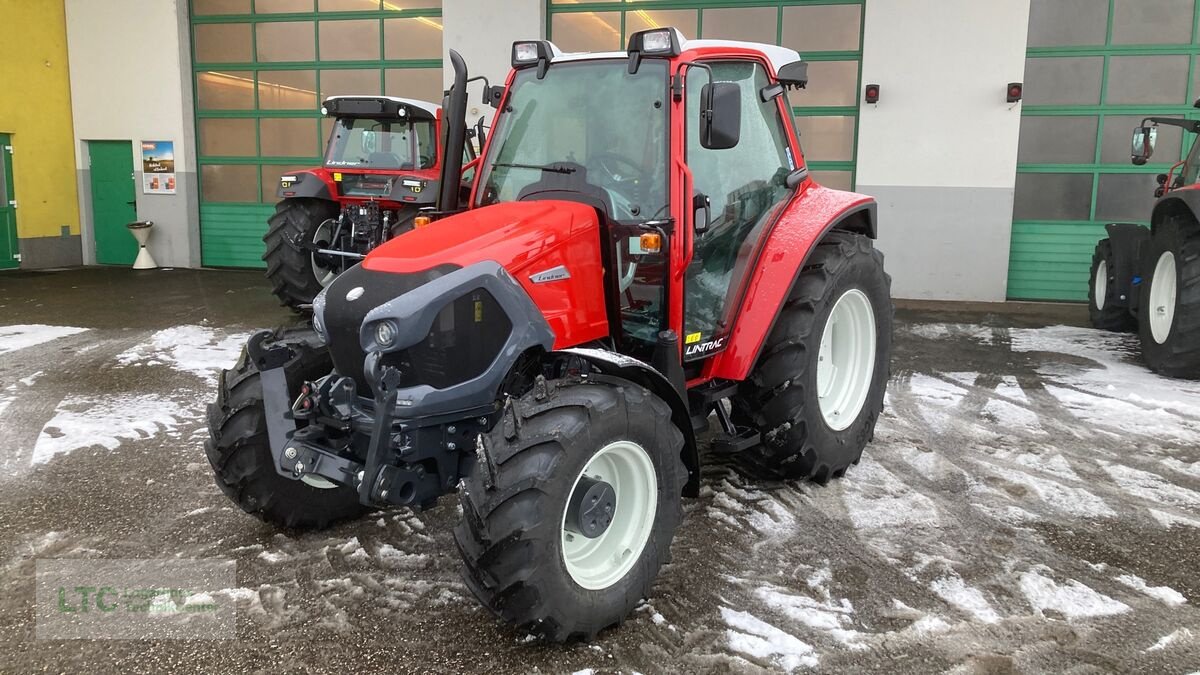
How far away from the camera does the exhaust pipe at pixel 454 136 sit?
121 inches

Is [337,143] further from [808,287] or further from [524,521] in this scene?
[524,521]

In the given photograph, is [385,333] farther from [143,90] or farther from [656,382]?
[143,90]

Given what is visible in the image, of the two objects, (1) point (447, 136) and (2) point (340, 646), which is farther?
(1) point (447, 136)

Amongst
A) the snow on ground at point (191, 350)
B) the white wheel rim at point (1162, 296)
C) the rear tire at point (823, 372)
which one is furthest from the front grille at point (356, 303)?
the white wheel rim at point (1162, 296)

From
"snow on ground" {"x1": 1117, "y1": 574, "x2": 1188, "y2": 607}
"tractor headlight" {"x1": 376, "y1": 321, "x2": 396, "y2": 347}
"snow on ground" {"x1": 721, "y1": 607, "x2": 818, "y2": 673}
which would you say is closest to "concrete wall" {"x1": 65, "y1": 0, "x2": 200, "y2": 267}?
"tractor headlight" {"x1": 376, "y1": 321, "x2": 396, "y2": 347}

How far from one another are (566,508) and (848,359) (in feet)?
7.80

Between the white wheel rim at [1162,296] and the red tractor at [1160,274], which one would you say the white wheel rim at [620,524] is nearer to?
the red tractor at [1160,274]

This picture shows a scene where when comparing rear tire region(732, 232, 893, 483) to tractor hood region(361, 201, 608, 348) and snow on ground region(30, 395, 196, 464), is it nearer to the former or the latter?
tractor hood region(361, 201, 608, 348)

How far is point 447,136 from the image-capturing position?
3234 mm

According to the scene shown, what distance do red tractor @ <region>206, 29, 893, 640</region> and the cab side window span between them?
1 centimetres

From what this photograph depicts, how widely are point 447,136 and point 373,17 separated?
9.69 meters

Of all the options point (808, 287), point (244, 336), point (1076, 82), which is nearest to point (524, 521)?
point (808, 287)

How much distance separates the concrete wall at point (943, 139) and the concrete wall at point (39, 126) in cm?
1107

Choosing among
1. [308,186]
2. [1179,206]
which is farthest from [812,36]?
[308,186]
